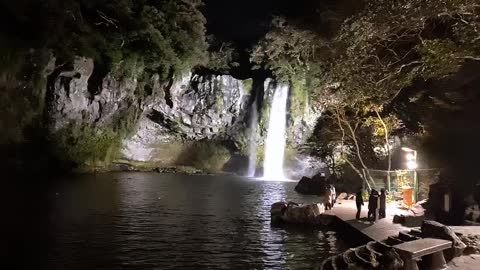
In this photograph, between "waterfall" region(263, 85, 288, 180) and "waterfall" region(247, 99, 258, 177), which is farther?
"waterfall" region(247, 99, 258, 177)

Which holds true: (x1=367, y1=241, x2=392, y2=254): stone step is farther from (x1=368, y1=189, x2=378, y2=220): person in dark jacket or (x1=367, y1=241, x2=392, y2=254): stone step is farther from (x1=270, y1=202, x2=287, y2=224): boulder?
(x1=270, y1=202, x2=287, y2=224): boulder

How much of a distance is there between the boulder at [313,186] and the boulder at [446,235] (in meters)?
15.7

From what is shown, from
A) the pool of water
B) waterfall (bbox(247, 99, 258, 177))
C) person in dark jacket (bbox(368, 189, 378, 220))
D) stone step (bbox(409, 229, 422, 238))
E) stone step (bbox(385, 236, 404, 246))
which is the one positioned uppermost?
waterfall (bbox(247, 99, 258, 177))

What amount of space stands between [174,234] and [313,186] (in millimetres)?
14086

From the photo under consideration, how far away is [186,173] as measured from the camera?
126 ft

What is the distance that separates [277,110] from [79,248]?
90.6ft

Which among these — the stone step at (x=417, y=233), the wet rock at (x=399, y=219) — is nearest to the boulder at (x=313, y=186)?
the wet rock at (x=399, y=219)

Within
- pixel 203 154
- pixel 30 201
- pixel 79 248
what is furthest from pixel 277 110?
pixel 79 248

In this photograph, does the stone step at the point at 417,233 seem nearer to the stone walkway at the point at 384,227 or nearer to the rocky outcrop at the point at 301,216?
the stone walkway at the point at 384,227

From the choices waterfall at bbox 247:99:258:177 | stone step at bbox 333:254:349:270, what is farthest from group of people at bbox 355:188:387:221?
waterfall at bbox 247:99:258:177

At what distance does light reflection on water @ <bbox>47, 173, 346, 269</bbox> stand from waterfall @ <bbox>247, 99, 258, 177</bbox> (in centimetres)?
1566

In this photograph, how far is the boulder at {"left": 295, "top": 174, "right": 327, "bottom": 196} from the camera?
86.8ft

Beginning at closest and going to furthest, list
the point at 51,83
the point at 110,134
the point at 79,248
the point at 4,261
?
the point at 4,261 < the point at 79,248 < the point at 51,83 < the point at 110,134

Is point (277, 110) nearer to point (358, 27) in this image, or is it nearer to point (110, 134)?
point (110, 134)
